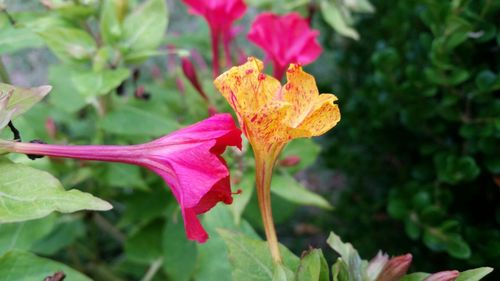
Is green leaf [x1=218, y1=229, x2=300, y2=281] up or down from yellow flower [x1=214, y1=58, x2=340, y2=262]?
down

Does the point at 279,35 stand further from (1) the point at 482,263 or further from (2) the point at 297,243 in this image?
(2) the point at 297,243

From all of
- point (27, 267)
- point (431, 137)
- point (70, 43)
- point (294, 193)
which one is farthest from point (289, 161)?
point (27, 267)

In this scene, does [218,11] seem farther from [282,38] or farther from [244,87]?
[244,87]

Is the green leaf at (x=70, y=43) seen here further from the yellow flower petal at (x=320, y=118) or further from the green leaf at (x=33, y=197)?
the yellow flower petal at (x=320, y=118)

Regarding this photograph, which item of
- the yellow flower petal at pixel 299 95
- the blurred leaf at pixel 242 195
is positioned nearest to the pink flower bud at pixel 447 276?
the yellow flower petal at pixel 299 95

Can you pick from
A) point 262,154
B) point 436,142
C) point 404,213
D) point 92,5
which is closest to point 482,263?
point 404,213

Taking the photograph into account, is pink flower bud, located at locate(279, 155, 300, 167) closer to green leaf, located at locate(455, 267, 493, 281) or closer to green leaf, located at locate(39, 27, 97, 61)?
green leaf, located at locate(39, 27, 97, 61)

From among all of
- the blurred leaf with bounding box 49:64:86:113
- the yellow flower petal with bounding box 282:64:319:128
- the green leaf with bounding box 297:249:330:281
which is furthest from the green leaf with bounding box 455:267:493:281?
the blurred leaf with bounding box 49:64:86:113
